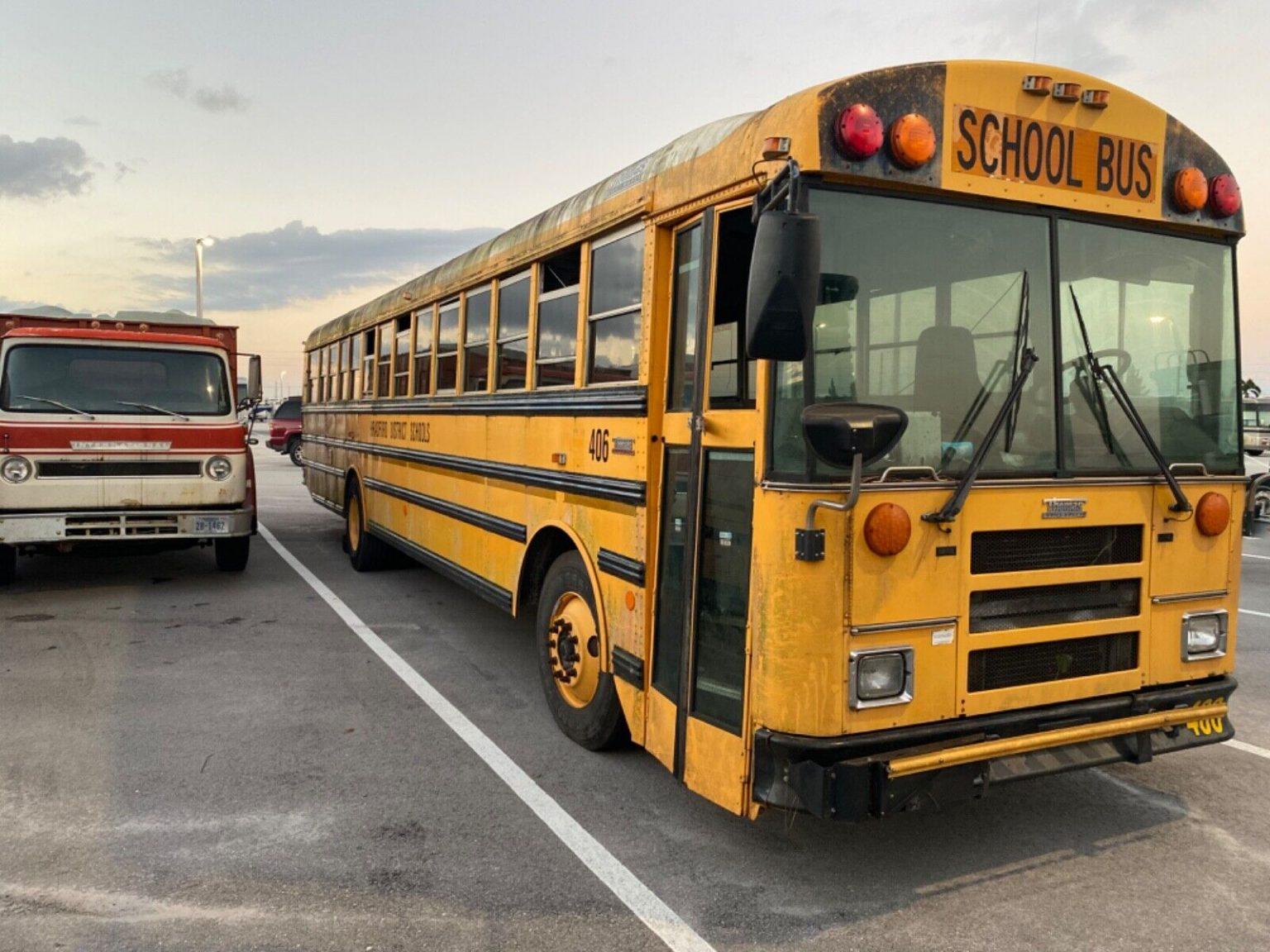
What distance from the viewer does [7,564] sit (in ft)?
27.0

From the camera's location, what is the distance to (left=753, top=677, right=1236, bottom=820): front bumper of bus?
301 cm

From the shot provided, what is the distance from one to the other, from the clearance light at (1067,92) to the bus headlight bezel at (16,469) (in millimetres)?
7613

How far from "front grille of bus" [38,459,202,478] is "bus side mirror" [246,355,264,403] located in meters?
1.50

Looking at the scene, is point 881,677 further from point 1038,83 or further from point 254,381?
point 254,381

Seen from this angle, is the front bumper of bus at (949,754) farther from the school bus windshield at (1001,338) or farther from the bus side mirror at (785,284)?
the bus side mirror at (785,284)

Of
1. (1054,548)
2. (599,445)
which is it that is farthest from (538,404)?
(1054,548)

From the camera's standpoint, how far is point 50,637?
263 inches

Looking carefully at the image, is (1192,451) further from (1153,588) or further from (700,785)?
(700,785)

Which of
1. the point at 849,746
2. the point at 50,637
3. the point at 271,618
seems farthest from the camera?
the point at 271,618

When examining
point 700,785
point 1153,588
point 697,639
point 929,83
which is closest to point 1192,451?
point 1153,588

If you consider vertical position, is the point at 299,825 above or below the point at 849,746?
below

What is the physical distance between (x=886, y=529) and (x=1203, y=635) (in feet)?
5.10

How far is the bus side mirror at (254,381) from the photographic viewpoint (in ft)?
31.7

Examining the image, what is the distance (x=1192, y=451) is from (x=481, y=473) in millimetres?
3777
